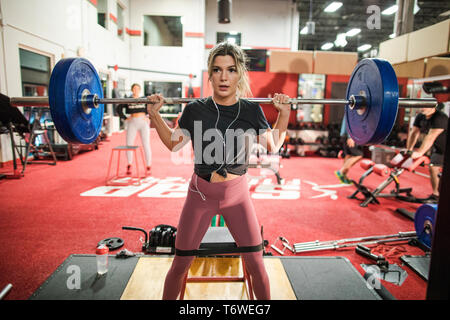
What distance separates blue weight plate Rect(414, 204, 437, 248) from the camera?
2582mm

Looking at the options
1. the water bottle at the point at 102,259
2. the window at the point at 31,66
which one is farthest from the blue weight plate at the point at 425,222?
the window at the point at 31,66

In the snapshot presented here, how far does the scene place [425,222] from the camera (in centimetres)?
266

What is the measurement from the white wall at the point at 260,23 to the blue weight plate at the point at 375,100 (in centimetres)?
1261

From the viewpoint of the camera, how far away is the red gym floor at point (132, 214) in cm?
241

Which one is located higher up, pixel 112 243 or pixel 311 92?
pixel 311 92

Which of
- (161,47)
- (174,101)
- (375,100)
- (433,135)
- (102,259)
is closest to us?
(375,100)

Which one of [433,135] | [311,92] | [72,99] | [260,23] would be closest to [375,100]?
[72,99]

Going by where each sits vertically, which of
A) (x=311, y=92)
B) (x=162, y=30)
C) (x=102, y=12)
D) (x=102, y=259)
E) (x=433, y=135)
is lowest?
(x=102, y=259)

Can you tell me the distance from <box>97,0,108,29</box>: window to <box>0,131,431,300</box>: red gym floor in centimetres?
656

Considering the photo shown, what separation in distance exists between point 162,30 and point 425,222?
14.1 metres

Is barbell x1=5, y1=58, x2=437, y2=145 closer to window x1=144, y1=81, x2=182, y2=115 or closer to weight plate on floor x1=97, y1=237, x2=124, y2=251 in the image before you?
weight plate on floor x1=97, y1=237, x2=124, y2=251

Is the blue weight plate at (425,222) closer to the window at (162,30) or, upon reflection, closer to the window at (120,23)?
the window at (120,23)

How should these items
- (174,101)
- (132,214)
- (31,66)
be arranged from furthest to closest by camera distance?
(31,66), (132,214), (174,101)

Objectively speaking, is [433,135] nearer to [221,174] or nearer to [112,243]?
[221,174]
